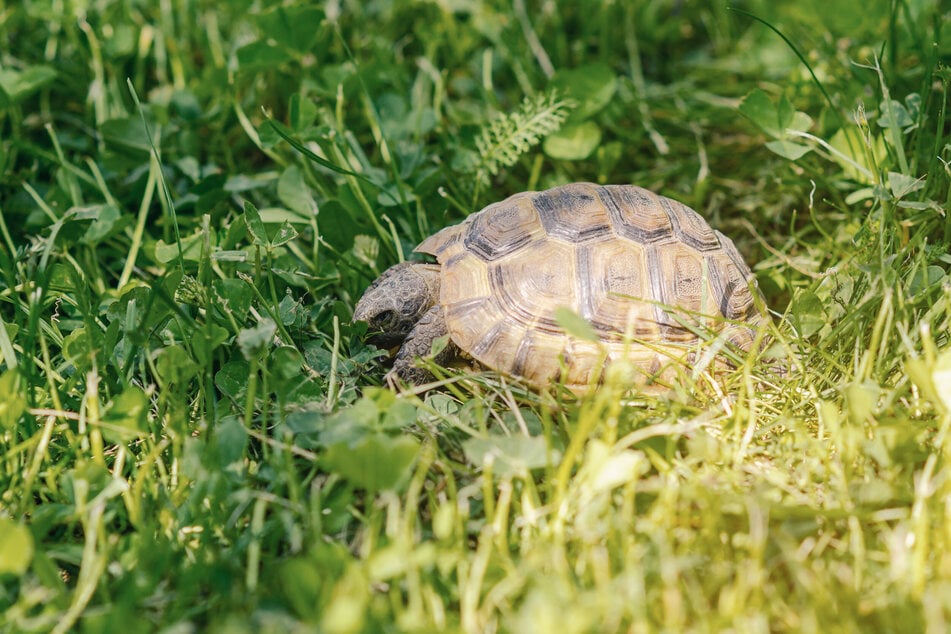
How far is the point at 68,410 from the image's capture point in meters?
2.28

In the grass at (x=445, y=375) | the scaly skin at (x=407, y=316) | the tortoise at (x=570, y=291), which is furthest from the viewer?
the scaly skin at (x=407, y=316)

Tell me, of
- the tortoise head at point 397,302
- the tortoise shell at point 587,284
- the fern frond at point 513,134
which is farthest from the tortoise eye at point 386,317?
the fern frond at point 513,134

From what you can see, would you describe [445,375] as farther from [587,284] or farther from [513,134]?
[513,134]

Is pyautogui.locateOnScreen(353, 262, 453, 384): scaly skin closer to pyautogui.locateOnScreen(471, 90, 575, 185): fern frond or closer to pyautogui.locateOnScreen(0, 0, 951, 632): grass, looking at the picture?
pyautogui.locateOnScreen(0, 0, 951, 632): grass

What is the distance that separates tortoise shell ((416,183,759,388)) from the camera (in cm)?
247

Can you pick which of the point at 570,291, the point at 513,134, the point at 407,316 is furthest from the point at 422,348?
the point at 513,134

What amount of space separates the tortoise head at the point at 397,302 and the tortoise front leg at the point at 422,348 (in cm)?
4

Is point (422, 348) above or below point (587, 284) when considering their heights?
below

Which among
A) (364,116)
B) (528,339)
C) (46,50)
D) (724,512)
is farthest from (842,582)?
(46,50)

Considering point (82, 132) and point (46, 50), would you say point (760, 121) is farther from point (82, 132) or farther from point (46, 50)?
point (46, 50)

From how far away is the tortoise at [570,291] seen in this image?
247 cm

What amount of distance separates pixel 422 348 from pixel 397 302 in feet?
0.59

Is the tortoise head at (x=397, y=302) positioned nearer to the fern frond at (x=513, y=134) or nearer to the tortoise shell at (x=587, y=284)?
the tortoise shell at (x=587, y=284)

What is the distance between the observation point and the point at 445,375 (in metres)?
2.51
